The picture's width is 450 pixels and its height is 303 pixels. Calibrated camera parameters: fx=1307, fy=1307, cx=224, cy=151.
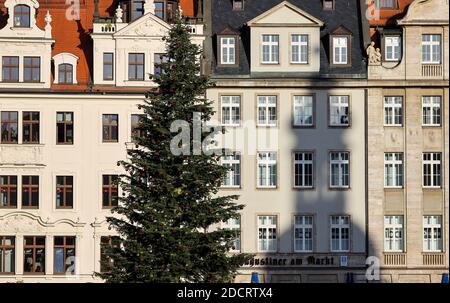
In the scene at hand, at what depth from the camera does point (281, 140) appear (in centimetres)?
5847

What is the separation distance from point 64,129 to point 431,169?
1644cm

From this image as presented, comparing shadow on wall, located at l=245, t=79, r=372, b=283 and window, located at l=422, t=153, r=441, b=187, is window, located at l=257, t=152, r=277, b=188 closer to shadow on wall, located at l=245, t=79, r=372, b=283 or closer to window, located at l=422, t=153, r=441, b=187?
shadow on wall, located at l=245, t=79, r=372, b=283

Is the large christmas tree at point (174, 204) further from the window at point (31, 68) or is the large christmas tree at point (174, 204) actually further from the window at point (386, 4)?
the window at point (386, 4)

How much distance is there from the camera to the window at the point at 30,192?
5747cm

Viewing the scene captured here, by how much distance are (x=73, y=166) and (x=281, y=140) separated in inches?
367

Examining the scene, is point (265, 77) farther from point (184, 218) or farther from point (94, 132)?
point (184, 218)

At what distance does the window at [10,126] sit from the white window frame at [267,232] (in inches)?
449

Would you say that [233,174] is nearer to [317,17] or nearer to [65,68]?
[317,17]

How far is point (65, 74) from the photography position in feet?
193

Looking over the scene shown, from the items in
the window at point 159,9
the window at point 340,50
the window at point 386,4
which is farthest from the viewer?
the window at point 386,4

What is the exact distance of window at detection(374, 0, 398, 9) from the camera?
202 ft

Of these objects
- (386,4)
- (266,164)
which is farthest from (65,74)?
(386,4)

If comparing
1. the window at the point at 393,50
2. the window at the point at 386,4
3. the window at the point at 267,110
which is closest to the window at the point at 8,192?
the window at the point at 267,110
